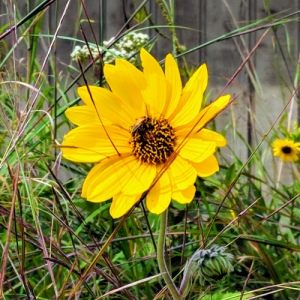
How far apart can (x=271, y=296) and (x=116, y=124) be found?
0.44 m

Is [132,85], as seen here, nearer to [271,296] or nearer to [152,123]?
[152,123]

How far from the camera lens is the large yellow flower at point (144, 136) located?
0.89ft

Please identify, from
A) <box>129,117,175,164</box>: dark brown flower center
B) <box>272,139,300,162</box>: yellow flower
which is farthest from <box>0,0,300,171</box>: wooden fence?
<box>129,117,175,164</box>: dark brown flower center

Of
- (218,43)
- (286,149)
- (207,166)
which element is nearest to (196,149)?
(207,166)

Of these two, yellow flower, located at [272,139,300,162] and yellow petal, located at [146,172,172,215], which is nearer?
yellow petal, located at [146,172,172,215]

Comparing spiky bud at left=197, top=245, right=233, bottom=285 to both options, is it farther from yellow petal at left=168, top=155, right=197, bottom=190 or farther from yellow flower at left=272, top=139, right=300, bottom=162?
yellow flower at left=272, top=139, right=300, bottom=162

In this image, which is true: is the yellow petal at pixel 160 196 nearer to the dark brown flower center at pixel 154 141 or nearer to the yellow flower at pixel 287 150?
the dark brown flower center at pixel 154 141

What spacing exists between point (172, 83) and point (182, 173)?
0.28ft

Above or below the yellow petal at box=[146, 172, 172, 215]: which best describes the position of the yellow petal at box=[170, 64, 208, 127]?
above

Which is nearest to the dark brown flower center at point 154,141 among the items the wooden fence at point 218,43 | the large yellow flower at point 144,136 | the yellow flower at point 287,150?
the large yellow flower at point 144,136

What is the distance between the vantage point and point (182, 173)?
0.90 feet

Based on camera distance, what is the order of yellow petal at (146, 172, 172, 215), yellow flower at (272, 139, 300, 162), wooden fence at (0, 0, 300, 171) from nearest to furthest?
1. yellow petal at (146, 172, 172, 215)
2. yellow flower at (272, 139, 300, 162)
3. wooden fence at (0, 0, 300, 171)

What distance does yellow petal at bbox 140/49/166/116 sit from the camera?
302mm

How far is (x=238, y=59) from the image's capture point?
4.01 ft
